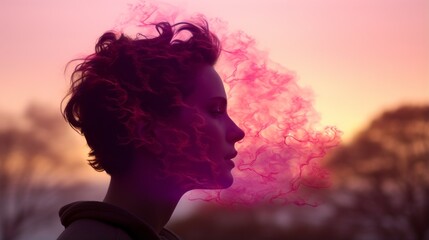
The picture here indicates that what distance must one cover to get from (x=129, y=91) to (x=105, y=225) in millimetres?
485

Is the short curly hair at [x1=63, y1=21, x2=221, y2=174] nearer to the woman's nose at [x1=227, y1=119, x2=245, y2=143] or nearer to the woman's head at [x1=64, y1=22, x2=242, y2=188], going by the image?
the woman's head at [x1=64, y1=22, x2=242, y2=188]

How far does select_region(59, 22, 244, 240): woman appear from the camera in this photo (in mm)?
2729

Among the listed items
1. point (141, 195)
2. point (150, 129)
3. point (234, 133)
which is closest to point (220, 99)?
point (234, 133)

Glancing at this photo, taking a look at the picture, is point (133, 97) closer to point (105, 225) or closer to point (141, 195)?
point (141, 195)

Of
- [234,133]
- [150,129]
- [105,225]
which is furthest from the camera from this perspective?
[234,133]

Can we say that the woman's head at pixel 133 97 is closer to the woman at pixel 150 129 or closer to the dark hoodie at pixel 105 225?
the woman at pixel 150 129

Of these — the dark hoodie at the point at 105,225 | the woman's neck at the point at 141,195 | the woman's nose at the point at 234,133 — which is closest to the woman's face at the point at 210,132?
the woman's nose at the point at 234,133

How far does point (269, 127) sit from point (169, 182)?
1.77 feet

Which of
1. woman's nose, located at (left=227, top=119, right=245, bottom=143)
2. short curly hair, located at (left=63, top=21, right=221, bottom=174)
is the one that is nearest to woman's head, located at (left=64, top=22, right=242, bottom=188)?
short curly hair, located at (left=63, top=21, right=221, bottom=174)

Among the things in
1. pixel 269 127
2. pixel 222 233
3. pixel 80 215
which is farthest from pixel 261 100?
pixel 222 233

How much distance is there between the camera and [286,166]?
10.2 ft

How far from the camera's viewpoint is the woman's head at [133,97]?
8.97ft

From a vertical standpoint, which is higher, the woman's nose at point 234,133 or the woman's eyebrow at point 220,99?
the woman's eyebrow at point 220,99

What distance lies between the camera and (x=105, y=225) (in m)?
2.63
